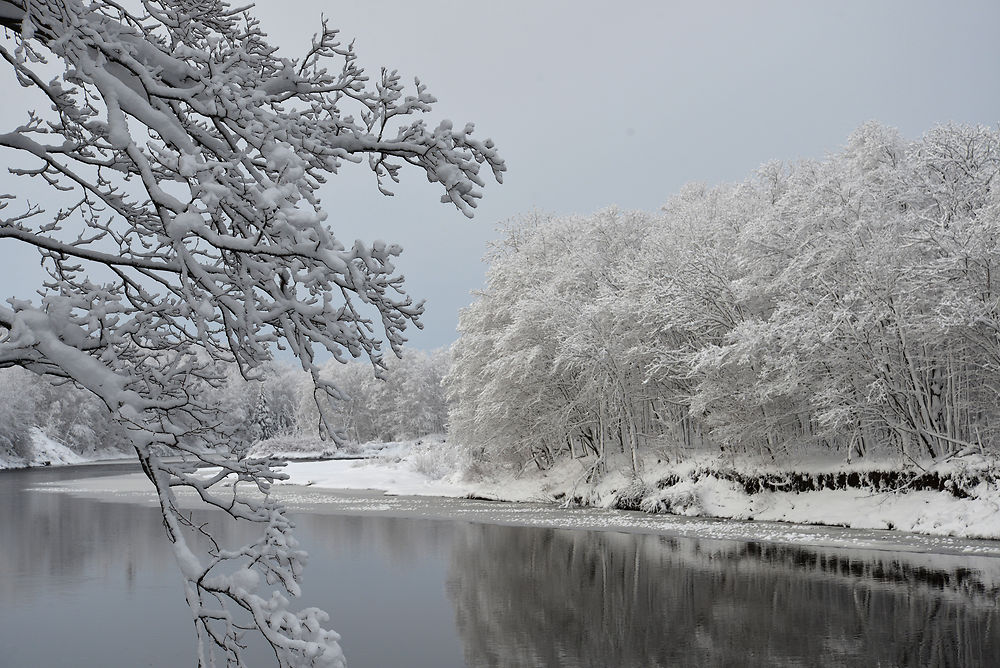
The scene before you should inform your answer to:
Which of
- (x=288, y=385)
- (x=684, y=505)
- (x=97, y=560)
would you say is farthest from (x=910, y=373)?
(x=288, y=385)

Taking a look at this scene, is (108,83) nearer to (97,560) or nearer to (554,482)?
(97,560)

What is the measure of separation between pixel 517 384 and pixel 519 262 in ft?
20.0

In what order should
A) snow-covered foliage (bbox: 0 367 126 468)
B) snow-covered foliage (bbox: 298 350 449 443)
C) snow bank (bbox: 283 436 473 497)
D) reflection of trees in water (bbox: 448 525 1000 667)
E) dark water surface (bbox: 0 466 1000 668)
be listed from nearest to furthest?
1. reflection of trees in water (bbox: 448 525 1000 667)
2. dark water surface (bbox: 0 466 1000 668)
3. snow bank (bbox: 283 436 473 497)
4. snow-covered foliage (bbox: 0 367 126 468)
5. snow-covered foliage (bbox: 298 350 449 443)

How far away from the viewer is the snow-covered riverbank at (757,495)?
20906 mm

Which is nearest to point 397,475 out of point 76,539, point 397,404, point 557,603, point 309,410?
point 76,539

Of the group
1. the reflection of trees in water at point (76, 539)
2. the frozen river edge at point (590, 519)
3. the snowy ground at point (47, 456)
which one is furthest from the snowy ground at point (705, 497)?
the snowy ground at point (47, 456)

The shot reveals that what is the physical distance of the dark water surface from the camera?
11.4 metres

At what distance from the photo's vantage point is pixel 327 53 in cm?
506

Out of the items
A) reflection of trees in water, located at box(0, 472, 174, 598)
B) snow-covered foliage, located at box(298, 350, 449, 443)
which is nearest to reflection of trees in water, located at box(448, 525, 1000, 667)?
reflection of trees in water, located at box(0, 472, 174, 598)

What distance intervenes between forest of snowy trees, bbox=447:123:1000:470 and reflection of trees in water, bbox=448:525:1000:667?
6.24m

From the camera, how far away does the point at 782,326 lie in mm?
23672

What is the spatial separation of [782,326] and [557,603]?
40.3 feet

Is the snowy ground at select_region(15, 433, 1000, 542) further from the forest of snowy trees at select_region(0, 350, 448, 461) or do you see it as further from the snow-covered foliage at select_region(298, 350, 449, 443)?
the snow-covered foliage at select_region(298, 350, 449, 443)

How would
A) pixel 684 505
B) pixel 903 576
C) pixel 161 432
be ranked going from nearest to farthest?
1. pixel 161 432
2. pixel 903 576
3. pixel 684 505
